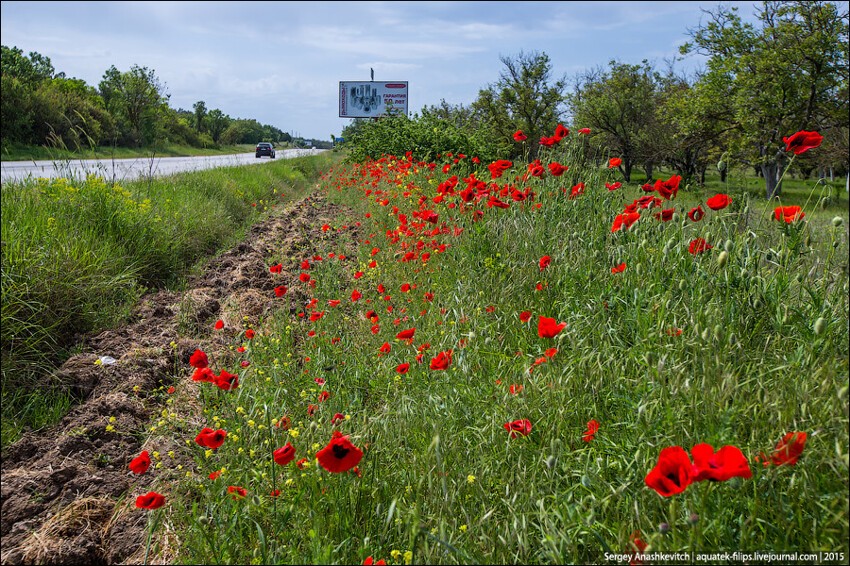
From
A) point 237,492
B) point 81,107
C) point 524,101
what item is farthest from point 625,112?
point 237,492

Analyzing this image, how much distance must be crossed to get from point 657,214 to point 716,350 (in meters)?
1.17

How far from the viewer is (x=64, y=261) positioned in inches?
141

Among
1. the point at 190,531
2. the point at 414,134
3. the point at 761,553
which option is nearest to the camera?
the point at 761,553

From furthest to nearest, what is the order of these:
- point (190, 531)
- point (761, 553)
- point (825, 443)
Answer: point (190, 531) < point (825, 443) < point (761, 553)

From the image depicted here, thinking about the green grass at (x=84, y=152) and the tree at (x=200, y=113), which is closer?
the green grass at (x=84, y=152)

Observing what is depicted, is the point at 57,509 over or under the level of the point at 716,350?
under

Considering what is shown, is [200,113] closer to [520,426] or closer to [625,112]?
[625,112]

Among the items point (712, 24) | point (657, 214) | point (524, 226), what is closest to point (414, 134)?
point (524, 226)

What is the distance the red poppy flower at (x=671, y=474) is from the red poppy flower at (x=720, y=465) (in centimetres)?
2

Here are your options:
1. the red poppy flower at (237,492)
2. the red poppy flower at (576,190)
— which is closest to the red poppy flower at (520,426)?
the red poppy flower at (237,492)

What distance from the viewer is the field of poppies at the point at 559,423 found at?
148 centimetres

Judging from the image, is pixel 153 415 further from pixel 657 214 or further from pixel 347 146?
pixel 347 146

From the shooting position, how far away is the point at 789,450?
1.33m

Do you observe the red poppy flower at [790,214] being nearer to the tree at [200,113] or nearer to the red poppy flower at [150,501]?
the red poppy flower at [150,501]
